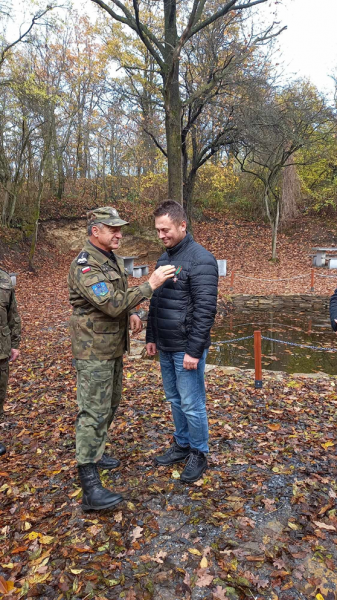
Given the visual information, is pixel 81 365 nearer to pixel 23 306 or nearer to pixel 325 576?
pixel 325 576

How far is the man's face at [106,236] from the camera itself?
2.81 meters

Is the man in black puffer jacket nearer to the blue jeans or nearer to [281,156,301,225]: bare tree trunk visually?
the blue jeans

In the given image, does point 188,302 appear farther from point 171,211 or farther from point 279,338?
point 279,338

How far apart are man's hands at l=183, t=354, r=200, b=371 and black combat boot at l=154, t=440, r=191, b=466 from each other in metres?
0.99

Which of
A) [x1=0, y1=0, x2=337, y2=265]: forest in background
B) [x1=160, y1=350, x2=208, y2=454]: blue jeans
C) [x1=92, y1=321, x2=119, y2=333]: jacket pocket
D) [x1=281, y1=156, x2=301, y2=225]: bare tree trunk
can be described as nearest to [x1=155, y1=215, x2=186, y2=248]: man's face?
[x1=92, y1=321, x2=119, y2=333]: jacket pocket

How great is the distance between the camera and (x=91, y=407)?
2.78m

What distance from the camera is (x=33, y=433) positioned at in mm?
4188

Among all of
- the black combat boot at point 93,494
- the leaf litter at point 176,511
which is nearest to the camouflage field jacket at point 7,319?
the leaf litter at point 176,511

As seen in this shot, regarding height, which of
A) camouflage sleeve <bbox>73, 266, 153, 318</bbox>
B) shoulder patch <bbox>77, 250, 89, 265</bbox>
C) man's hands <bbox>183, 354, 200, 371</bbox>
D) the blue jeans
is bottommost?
the blue jeans

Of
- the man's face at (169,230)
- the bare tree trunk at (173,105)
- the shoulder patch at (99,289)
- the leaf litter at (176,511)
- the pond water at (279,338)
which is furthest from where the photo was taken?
the bare tree trunk at (173,105)

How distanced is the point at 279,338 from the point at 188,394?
272 inches

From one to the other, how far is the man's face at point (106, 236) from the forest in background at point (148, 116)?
7843 mm

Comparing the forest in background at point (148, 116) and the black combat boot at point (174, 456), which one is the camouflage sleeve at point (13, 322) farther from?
the forest in background at point (148, 116)

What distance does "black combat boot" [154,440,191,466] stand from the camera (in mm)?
3365
